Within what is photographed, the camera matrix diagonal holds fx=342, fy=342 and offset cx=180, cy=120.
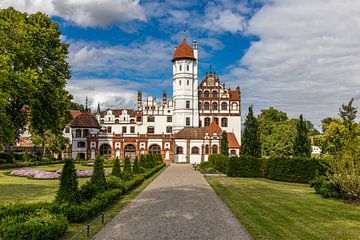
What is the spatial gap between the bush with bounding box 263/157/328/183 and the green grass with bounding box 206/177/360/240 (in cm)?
579

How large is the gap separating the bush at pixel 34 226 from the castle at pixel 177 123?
50378 millimetres

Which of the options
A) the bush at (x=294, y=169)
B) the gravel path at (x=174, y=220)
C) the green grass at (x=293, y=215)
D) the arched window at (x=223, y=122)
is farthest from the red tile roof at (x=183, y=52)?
the gravel path at (x=174, y=220)

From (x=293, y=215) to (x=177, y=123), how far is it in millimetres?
52374

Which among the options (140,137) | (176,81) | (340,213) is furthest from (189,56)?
(340,213)

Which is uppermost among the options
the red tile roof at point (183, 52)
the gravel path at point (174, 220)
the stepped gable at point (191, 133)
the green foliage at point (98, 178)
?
the red tile roof at point (183, 52)

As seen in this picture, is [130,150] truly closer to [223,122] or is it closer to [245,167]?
[223,122]

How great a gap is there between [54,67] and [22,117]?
519cm

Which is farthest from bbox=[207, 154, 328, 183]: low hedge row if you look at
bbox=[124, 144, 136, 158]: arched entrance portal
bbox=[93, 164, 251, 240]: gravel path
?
bbox=[124, 144, 136, 158]: arched entrance portal

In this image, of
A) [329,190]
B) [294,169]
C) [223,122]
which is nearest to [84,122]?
[223,122]

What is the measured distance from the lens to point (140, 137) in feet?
202

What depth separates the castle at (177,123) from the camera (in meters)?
60.6

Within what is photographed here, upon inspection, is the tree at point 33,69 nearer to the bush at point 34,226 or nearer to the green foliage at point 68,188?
the green foliage at point 68,188

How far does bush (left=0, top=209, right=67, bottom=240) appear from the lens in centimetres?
823

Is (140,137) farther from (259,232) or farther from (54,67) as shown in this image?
(259,232)
